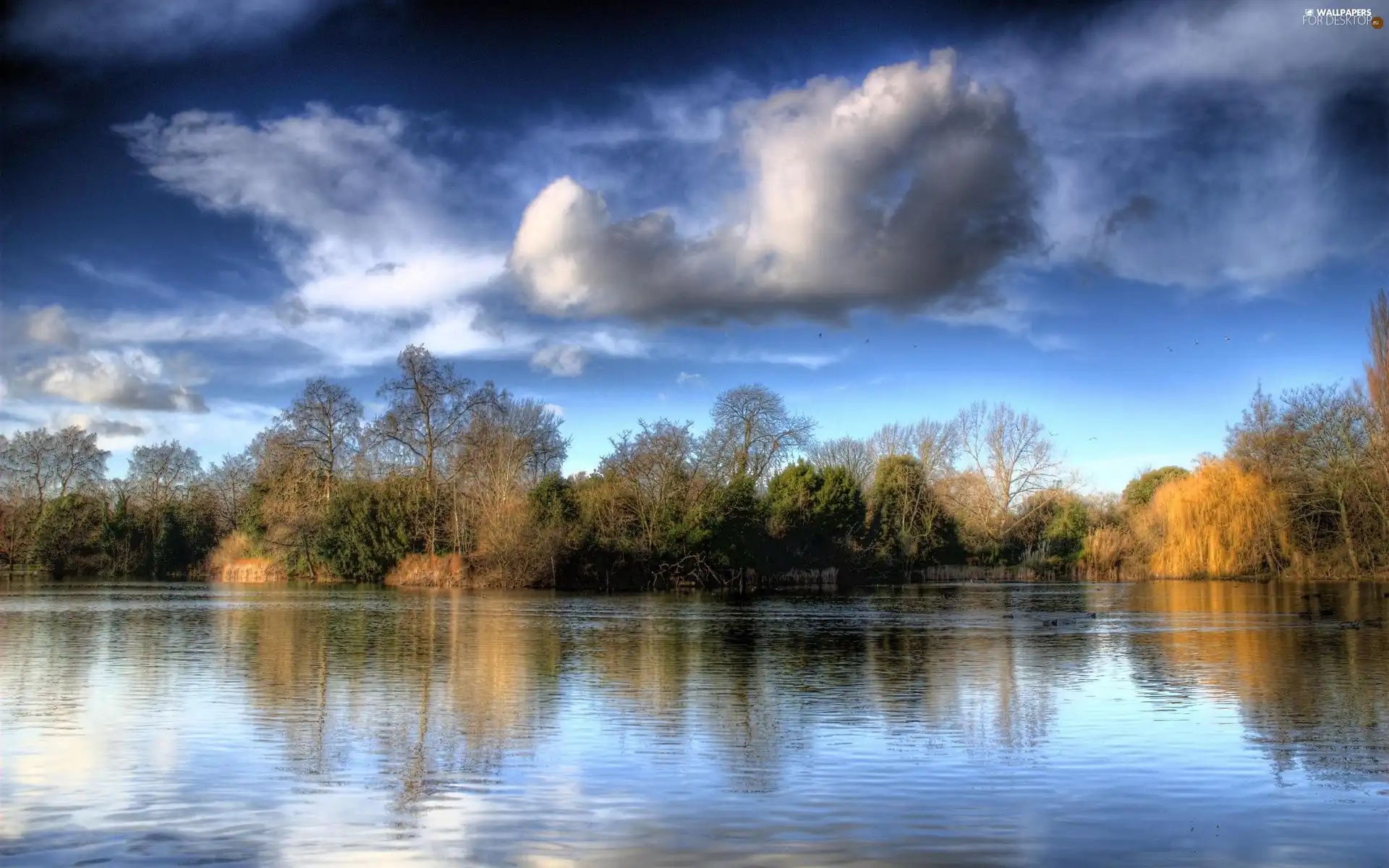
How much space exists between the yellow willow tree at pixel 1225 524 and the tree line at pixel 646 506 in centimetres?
10

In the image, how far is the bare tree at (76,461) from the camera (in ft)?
216

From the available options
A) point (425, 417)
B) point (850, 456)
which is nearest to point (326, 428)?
point (425, 417)

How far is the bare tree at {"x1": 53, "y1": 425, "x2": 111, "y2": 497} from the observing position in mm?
65750

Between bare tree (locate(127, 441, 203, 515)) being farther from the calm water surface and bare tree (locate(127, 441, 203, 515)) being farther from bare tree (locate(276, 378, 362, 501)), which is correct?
the calm water surface

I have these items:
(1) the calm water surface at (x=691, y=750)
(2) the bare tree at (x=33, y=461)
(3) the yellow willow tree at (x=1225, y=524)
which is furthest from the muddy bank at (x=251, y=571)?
(3) the yellow willow tree at (x=1225, y=524)

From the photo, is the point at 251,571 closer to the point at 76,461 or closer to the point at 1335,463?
the point at 76,461

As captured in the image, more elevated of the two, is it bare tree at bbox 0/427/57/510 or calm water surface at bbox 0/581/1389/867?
bare tree at bbox 0/427/57/510

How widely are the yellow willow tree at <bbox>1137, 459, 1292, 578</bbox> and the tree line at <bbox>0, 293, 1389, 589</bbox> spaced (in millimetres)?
96

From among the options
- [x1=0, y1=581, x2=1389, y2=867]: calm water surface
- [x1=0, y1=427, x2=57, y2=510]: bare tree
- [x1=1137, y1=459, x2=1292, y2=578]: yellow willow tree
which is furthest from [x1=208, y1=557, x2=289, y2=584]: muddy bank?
[x1=1137, y1=459, x2=1292, y2=578]: yellow willow tree

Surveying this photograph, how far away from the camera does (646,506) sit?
49.2 meters

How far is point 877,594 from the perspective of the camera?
44.1m

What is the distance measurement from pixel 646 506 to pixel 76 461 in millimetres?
39753

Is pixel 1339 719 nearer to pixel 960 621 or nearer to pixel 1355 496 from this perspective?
pixel 960 621

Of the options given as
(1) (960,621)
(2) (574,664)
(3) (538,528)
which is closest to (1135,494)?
(3) (538,528)
